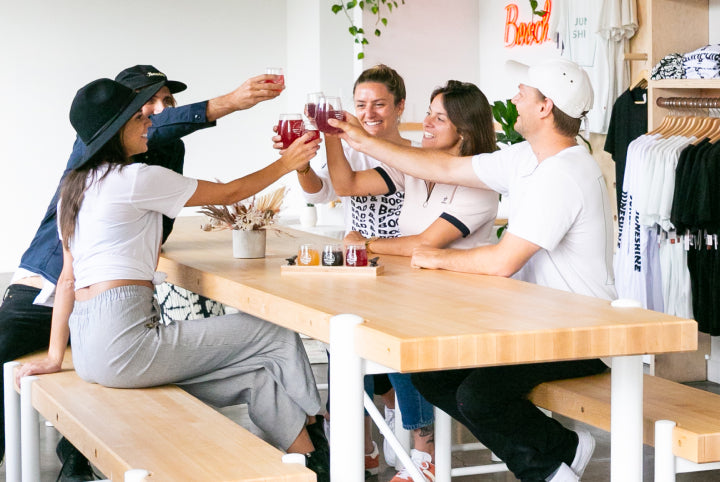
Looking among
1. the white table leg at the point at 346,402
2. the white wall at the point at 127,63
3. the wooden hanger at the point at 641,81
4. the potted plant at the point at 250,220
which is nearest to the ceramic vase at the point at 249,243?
the potted plant at the point at 250,220

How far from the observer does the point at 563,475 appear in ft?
8.36

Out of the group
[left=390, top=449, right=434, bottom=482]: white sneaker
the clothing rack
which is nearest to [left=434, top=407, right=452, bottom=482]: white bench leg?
[left=390, top=449, right=434, bottom=482]: white sneaker

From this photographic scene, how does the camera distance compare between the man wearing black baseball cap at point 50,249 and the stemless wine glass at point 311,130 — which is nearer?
the stemless wine glass at point 311,130

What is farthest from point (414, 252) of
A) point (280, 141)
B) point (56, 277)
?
point (56, 277)

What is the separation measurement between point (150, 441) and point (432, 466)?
142 centimetres

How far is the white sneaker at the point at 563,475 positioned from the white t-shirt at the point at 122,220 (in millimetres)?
1287

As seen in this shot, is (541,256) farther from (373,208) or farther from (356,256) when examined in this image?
(373,208)

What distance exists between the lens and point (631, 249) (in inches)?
193

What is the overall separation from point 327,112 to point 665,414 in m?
1.39

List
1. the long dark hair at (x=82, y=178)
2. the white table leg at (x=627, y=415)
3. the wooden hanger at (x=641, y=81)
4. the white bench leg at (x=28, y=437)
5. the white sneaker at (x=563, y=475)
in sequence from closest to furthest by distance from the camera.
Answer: the white table leg at (x=627, y=415) < the white sneaker at (x=563, y=475) < the long dark hair at (x=82, y=178) < the white bench leg at (x=28, y=437) < the wooden hanger at (x=641, y=81)

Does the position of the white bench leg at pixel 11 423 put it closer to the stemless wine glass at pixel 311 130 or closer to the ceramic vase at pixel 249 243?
the ceramic vase at pixel 249 243

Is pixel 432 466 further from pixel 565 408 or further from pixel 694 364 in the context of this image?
pixel 694 364

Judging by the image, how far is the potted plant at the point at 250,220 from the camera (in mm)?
3240

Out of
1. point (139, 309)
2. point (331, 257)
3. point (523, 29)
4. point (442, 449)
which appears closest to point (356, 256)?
point (331, 257)
